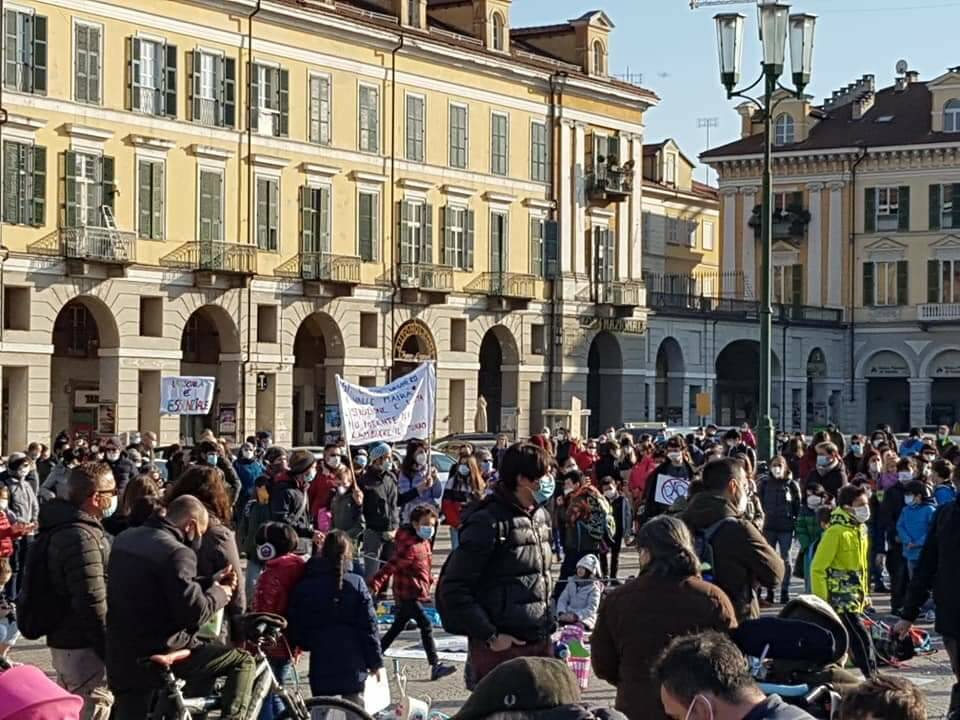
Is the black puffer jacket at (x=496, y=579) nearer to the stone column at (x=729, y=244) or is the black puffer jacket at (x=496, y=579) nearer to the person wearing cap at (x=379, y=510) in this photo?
the person wearing cap at (x=379, y=510)

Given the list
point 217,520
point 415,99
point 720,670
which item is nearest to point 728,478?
point 217,520

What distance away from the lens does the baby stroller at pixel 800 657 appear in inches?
282

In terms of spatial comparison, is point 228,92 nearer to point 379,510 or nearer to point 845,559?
point 379,510

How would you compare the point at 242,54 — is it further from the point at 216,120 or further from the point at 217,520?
the point at 217,520

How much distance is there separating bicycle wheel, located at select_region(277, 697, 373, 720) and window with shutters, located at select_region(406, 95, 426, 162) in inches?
1768

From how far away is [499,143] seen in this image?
57.9 meters

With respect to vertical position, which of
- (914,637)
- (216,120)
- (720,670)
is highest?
(216,120)

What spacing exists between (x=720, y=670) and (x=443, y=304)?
50.2 meters

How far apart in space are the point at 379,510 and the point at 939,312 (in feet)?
184

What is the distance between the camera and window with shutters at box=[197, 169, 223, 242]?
1885 inches

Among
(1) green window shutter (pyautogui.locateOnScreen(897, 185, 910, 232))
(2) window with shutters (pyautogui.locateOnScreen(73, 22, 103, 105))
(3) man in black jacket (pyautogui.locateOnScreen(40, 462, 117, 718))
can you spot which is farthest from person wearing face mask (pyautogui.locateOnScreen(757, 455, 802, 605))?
(1) green window shutter (pyautogui.locateOnScreen(897, 185, 910, 232))

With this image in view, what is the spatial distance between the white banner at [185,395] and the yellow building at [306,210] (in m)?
5.21

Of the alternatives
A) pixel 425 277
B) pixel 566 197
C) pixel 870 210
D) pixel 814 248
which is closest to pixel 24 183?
pixel 425 277

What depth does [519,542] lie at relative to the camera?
30.8 feet
